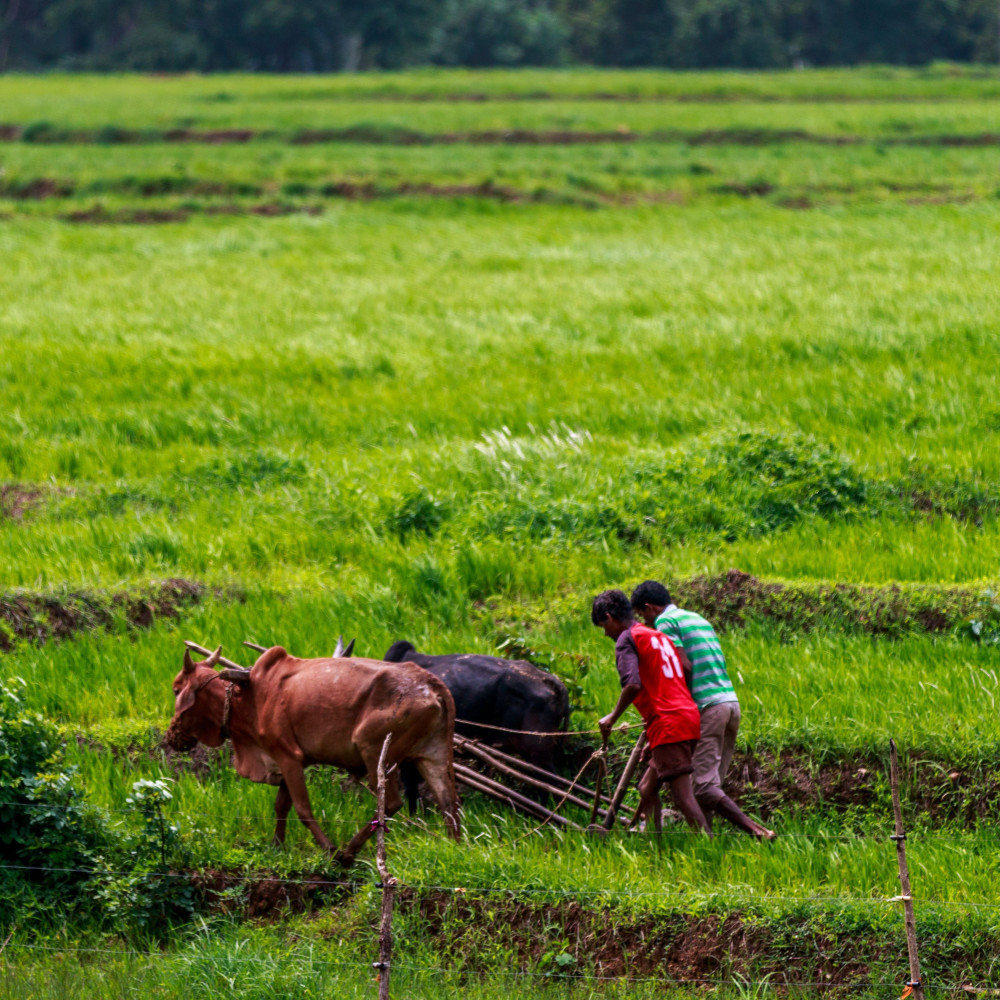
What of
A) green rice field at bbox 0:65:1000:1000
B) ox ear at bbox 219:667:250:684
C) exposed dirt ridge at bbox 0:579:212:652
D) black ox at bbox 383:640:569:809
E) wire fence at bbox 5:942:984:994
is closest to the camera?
wire fence at bbox 5:942:984:994

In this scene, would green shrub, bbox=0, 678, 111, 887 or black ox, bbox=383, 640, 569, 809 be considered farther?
black ox, bbox=383, 640, 569, 809

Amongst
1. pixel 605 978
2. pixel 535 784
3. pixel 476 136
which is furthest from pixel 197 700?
pixel 476 136

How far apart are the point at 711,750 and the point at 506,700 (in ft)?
3.83

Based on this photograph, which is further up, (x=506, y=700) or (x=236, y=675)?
(x=236, y=675)

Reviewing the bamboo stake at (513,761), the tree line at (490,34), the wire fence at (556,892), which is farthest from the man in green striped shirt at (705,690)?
the tree line at (490,34)

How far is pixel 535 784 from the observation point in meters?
6.78

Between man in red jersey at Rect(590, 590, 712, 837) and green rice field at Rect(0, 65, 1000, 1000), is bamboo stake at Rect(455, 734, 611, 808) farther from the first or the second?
man in red jersey at Rect(590, 590, 712, 837)

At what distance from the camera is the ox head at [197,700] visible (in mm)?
6555

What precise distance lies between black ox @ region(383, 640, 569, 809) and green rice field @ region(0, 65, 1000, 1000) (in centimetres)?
37

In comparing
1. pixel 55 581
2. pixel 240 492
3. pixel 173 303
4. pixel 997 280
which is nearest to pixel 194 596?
pixel 55 581

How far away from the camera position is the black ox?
23.0ft

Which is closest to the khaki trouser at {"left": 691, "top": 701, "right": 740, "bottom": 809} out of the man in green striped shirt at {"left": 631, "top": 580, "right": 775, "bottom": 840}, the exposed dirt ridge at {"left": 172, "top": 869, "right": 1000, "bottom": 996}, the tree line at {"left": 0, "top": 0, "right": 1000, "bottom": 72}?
the man in green striped shirt at {"left": 631, "top": 580, "right": 775, "bottom": 840}

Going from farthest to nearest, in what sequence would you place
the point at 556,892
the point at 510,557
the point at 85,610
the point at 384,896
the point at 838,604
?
the point at 510,557 → the point at 85,610 → the point at 838,604 → the point at 556,892 → the point at 384,896

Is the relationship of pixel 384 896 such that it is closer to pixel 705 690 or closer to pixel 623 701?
pixel 623 701
